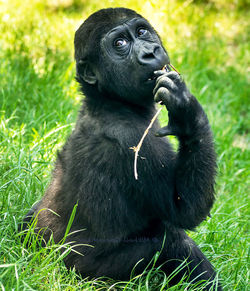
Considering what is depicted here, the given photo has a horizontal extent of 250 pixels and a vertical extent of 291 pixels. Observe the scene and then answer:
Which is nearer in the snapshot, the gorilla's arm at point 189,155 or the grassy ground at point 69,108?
the gorilla's arm at point 189,155

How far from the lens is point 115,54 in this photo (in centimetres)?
422

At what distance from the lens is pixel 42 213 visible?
4.48m

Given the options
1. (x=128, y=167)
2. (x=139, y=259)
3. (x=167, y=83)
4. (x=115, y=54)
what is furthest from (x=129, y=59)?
(x=139, y=259)

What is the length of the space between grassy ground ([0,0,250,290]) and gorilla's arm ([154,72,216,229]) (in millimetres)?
594

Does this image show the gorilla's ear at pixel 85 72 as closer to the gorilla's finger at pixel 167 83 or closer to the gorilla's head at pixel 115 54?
the gorilla's head at pixel 115 54

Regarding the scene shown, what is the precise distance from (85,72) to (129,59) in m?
0.40

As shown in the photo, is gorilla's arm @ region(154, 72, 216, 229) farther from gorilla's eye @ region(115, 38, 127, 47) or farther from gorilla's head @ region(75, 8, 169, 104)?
gorilla's eye @ region(115, 38, 127, 47)

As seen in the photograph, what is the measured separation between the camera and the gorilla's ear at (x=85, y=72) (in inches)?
168

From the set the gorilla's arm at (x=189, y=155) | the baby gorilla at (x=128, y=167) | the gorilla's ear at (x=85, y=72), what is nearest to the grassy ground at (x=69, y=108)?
the baby gorilla at (x=128, y=167)

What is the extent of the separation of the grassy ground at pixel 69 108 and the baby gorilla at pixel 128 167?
23 centimetres

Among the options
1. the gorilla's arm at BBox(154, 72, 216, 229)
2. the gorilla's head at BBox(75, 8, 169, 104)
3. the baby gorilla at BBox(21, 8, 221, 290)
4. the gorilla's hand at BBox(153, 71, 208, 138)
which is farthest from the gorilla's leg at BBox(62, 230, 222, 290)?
the gorilla's head at BBox(75, 8, 169, 104)

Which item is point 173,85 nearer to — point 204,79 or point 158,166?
point 158,166

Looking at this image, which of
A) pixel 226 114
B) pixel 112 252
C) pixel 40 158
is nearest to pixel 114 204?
pixel 112 252

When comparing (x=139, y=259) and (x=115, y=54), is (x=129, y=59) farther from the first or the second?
(x=139, y=259)
